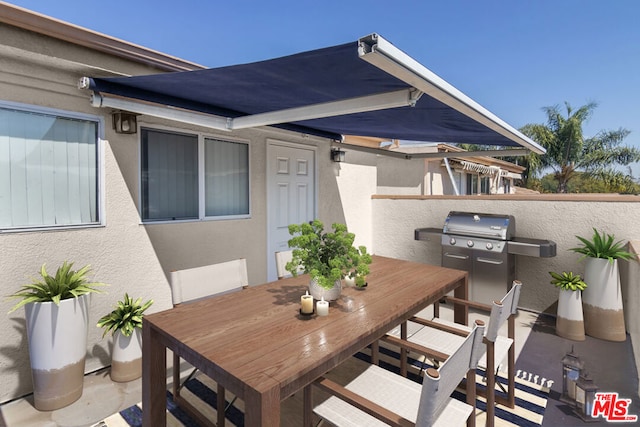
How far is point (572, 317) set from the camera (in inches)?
176

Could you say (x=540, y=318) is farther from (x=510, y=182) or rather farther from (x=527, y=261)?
(x=510, y=182)

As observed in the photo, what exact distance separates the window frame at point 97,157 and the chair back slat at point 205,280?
55.1 inches

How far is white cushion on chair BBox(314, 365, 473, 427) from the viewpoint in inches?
77.1

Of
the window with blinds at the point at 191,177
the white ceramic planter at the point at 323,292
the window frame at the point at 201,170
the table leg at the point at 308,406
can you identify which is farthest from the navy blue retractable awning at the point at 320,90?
the table leg at the point at 308,406

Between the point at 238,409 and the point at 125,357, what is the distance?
1.41 metres

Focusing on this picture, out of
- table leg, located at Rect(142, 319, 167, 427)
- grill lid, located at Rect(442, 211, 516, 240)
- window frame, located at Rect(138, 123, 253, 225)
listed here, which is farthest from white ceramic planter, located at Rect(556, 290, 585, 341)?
table leg, located at Rect(142, 319, 167, 427)

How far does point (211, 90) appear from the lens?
10.2ft

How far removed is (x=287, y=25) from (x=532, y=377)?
56.0 feet

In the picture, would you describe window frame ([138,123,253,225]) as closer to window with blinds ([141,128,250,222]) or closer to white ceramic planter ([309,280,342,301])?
window with blinds ([141,128,250,222])

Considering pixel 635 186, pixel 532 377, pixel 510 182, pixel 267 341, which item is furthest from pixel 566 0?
pixel 267 341

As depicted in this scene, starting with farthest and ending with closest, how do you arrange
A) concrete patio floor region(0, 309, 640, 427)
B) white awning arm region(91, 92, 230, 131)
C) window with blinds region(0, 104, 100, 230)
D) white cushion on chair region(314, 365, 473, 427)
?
1. white awning arm region(91, 92, 230, 131)
2. window with blinds region(0, 104, 100, 230)
3. concrete patio floor region(0, 309, 640, 427)
4. white cushion on chair region(314, 365, 473, 427)

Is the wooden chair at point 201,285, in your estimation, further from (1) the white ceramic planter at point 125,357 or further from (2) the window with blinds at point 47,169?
(2) the window with blinds at point 47,169

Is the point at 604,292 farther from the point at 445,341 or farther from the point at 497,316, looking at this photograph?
the point at 497,316

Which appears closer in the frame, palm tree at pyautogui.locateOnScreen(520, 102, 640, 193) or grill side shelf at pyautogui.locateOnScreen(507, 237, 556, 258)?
grill side shelf at pyautogui.locateOnScreen(507, 237, 556, 258)
